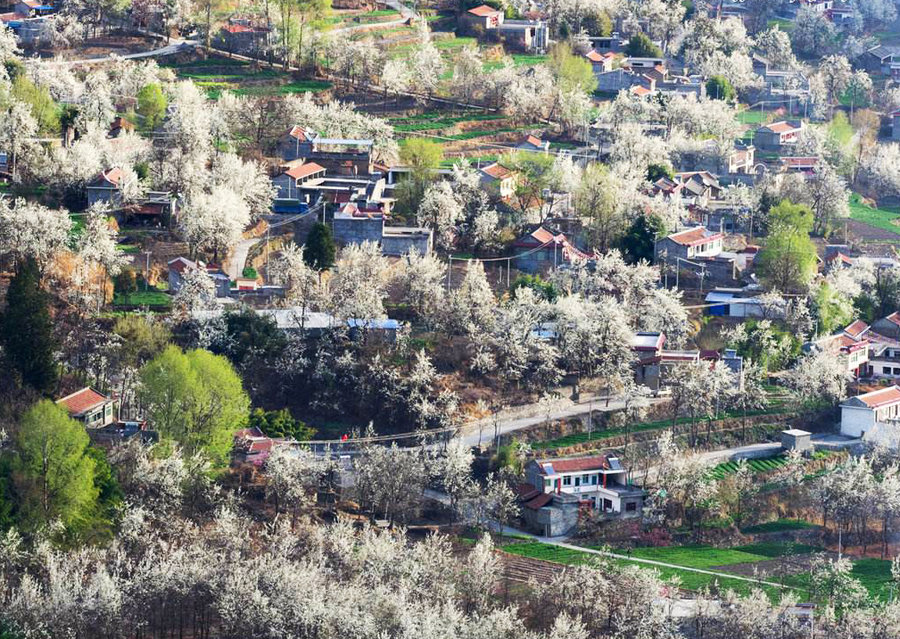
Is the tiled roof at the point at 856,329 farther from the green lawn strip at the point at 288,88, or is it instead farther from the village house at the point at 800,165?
the green lawn strip at the point at 288,88

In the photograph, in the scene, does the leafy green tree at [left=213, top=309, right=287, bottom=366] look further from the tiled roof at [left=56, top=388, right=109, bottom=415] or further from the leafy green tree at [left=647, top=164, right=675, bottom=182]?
the leafy green tree at [left=647, top=164, right=675, bottom=182]

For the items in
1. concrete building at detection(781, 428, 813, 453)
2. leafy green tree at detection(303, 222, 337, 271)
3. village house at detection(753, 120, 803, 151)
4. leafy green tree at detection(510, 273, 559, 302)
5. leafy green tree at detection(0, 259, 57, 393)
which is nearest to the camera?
leafy green tree at detection(0, 259, 57, 393)

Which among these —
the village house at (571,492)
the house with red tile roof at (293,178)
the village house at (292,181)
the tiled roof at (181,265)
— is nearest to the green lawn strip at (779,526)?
the village house at (571,492)

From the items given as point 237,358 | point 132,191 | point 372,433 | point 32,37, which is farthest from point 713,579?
point 32,37

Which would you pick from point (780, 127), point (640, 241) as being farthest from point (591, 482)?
point (780, 127)

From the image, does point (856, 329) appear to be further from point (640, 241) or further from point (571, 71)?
point (571, 71)

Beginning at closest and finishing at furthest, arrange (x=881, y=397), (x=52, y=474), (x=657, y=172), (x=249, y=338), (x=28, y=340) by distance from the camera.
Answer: (x=52, y=474) → (x=28, y=340) → (x=249, y=338) → (x=881, y=397) → (x=657, y=172)

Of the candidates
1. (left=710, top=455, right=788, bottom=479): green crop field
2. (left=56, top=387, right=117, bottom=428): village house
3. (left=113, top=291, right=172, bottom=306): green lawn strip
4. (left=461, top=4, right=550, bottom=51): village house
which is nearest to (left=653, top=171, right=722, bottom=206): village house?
(left=461, top=4, right=550, bottom=51): village house
